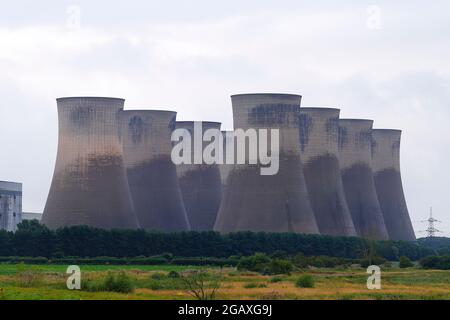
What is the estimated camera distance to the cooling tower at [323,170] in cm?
6191

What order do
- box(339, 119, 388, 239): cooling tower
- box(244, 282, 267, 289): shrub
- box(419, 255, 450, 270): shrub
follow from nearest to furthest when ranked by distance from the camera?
box(244, 282, 267, 289): shrub < box(419, 255, 450, 270): shrub < box(339, 119, 388, 239): cooling tower

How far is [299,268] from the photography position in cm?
4456

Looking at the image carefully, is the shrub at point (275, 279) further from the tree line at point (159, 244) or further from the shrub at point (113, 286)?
the tree line at point (159, 244)

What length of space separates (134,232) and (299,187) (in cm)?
940

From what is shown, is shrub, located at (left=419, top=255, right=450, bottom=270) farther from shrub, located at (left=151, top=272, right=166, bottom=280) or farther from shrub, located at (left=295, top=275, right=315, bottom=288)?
shrub, located at (left=295, top=275, right=315, bottom=288)

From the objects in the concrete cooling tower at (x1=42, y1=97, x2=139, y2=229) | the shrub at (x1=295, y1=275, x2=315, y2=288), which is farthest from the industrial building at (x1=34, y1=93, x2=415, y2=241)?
the shrub at (x1=295, y1=275, x2=315, y2=288)

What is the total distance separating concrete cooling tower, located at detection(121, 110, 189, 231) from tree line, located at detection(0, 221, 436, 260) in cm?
611

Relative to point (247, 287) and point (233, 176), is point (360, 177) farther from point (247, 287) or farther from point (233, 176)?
point (247, 287)

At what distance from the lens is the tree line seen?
162 feet

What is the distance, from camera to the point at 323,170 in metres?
62.2

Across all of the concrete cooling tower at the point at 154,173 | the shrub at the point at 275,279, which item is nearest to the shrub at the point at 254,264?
the shrub at the point at 275,279

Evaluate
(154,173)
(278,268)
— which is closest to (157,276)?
(278,268)

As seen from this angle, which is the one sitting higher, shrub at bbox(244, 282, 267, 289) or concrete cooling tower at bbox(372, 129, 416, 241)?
concrete cooling tower at bbox(372, 129, 416, 241)
